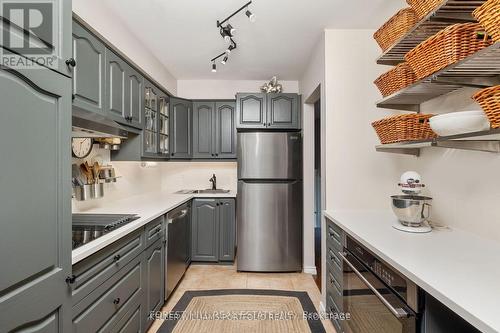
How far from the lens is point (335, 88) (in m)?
2.14

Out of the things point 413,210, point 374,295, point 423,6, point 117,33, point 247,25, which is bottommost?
point 374,295

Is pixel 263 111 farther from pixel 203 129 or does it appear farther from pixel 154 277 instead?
pixel 154 277

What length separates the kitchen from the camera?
86cm

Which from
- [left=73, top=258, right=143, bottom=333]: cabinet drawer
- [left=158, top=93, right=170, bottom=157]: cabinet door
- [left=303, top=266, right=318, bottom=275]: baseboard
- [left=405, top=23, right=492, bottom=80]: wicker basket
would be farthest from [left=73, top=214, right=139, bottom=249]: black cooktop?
[left=303, top=266, right=318, bottom=275]: baseboard

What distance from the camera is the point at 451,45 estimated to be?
1.03 meters

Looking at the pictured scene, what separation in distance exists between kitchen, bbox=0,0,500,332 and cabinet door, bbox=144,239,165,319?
0.07 feet

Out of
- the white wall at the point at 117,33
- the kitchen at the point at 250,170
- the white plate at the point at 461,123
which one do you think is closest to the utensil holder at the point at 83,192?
the kitchen at the point at 250,170

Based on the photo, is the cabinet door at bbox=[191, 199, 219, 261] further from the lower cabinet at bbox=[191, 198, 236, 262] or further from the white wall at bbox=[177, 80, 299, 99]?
the white wall at bbox=[177, 80, 299, 99]

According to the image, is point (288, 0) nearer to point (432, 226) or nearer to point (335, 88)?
point (335, 88)

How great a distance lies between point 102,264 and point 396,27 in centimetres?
213

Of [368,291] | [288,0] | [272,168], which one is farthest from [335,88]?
[368,291]

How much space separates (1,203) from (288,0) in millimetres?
1982

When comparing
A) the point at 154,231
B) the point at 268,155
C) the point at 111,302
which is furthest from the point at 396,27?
the point at 111,302

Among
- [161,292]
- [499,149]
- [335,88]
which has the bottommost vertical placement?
[161,292]
